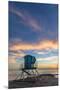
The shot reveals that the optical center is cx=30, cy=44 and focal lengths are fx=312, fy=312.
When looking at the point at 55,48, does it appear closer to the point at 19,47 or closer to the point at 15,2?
the point at 19,47

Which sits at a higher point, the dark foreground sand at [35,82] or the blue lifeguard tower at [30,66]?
the blue lifeguard tower at [30,66]

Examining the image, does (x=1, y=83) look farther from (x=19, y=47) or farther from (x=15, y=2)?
(x=15, y=2)

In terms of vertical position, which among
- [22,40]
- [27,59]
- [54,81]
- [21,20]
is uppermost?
[21,20]

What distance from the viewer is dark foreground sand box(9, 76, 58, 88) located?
5.50m

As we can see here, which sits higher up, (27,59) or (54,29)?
(54,29)

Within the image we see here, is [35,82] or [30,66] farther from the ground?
[30,66]

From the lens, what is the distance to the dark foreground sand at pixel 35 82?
18.0 feet

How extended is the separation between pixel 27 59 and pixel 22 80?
0.38 meters

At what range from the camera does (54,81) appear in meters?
5.69

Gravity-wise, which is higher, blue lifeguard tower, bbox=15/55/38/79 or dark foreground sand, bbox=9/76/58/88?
blue lifeguard tower, bbox=15/55/38/79

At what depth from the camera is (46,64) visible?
5.60 meters

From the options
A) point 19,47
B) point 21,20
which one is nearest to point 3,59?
point 19,47

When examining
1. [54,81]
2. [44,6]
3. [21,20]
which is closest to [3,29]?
[21,20]

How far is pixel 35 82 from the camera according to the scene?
18.3 ft
